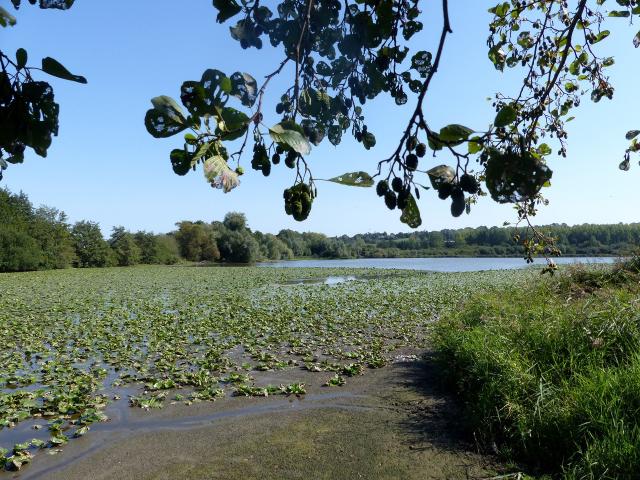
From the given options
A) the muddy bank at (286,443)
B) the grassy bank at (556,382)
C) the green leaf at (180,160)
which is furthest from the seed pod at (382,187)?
the muddy bank at (286,443)

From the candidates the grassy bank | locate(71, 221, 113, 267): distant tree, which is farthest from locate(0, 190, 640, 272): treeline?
the grassy bank

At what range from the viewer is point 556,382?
425 centimetres

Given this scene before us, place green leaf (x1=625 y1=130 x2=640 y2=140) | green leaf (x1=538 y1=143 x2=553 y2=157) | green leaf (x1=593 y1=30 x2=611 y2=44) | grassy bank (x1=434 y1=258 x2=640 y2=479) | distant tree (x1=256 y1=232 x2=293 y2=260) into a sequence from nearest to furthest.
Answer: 1. green leaf (x1=538 y1=143 x2=553 y2=157)
2. green leaf (x1=625 y1=130 x2=640 y2=140)
3. green leaf (x1=593 y1=30 x2=611 y2=44)
4. grassy bank (x1=434 y1=258 x2=640 y2=479)
5. distant tree (x1=256 y1=232 x2=293 y2=260)

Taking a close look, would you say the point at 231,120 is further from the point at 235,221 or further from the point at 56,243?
the point at 235,221

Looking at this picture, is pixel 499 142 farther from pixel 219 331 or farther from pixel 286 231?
pixel 286 231

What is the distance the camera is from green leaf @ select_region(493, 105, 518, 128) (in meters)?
0.75

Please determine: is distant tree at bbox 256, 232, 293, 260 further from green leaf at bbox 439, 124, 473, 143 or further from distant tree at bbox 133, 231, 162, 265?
green leaf at bbox 439, 124, 473, 143

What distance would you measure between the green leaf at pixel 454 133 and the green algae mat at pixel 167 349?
→ 476cm

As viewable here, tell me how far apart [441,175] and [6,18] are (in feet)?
4.05

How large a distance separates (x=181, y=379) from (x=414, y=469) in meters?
3.70

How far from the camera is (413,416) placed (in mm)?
4777

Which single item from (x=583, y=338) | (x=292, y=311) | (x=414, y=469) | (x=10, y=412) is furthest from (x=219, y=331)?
(x=583, y=338)

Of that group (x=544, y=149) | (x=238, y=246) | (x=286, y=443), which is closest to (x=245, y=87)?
(x=544, y=149)

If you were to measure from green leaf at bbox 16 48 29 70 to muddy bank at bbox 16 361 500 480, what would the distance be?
3.66 metres
